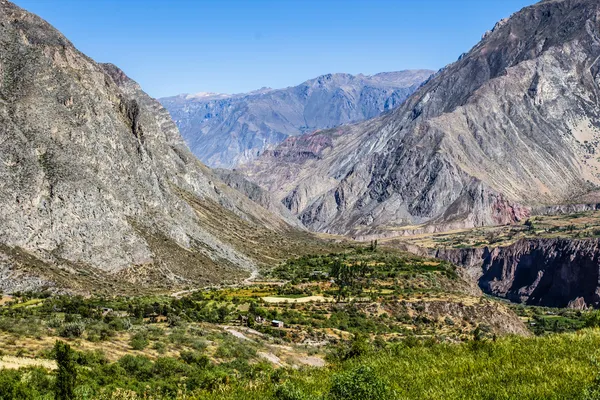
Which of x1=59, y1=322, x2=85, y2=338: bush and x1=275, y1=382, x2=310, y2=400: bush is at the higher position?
x1=275, y1=382, x2=310, y2=400: bush

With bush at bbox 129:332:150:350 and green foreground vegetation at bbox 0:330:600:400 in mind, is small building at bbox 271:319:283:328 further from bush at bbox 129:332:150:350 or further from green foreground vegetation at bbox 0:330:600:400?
green foreground vegetation at bbox 0:330:600:400

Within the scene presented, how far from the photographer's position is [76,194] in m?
122

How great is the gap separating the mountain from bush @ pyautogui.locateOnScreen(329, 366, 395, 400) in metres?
90.6

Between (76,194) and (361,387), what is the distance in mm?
119411

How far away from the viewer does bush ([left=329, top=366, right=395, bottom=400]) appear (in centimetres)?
1390

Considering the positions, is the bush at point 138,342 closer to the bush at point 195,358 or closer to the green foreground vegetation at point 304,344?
the green foreground vegetation at point 304,344

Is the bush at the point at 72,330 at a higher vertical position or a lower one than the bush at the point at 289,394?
lower

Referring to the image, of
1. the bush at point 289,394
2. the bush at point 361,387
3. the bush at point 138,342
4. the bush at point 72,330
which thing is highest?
the bush at point 361,387

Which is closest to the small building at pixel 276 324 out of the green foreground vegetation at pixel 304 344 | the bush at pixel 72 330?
the green foreground vegetation at pixel 304 344

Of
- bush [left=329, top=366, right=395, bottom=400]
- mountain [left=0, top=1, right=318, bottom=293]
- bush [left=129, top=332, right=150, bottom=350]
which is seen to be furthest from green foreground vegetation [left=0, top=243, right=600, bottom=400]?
mountain [left=0, top=1, right=318, bottom=293]

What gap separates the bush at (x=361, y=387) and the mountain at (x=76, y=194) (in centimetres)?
9061

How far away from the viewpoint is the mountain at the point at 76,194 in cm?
10800

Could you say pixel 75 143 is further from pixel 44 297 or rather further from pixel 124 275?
pixel 44 297

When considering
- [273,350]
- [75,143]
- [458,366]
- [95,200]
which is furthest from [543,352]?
[75,143]
